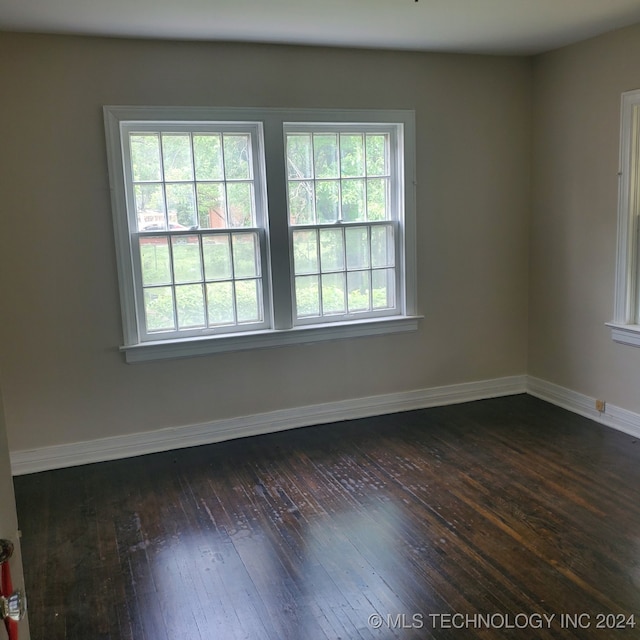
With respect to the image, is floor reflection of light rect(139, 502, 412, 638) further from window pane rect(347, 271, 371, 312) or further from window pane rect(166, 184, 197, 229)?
window pane rect(166, 184, 197, 229)

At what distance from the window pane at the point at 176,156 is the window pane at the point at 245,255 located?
20.5 inches

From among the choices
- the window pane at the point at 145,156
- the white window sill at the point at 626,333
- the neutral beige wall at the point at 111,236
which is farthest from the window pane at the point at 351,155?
the white window sill at the point at 626,333

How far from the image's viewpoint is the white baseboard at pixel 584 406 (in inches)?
161

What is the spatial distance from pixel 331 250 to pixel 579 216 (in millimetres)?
1785

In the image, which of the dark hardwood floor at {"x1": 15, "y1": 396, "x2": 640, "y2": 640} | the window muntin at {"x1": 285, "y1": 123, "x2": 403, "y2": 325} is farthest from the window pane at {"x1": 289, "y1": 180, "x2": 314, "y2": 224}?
the dark hardwood floor at {"x1": 15, "y1": 396, "x2": 640, "y2": 640}

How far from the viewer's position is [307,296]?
441 centimetres

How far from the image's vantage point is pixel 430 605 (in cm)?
243

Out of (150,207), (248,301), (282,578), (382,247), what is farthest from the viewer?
(382,247)

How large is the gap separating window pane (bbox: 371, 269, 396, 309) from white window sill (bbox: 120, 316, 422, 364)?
0.13 meters

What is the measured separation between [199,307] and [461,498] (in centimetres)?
206

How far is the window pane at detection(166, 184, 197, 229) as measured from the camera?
3.99 m

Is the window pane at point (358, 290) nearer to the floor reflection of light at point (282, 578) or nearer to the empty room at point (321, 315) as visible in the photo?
the empty room at point (321, 315)

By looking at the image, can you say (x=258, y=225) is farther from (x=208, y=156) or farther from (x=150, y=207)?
(x=150, y=207)

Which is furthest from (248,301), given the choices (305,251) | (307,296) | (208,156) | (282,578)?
(282,578)
